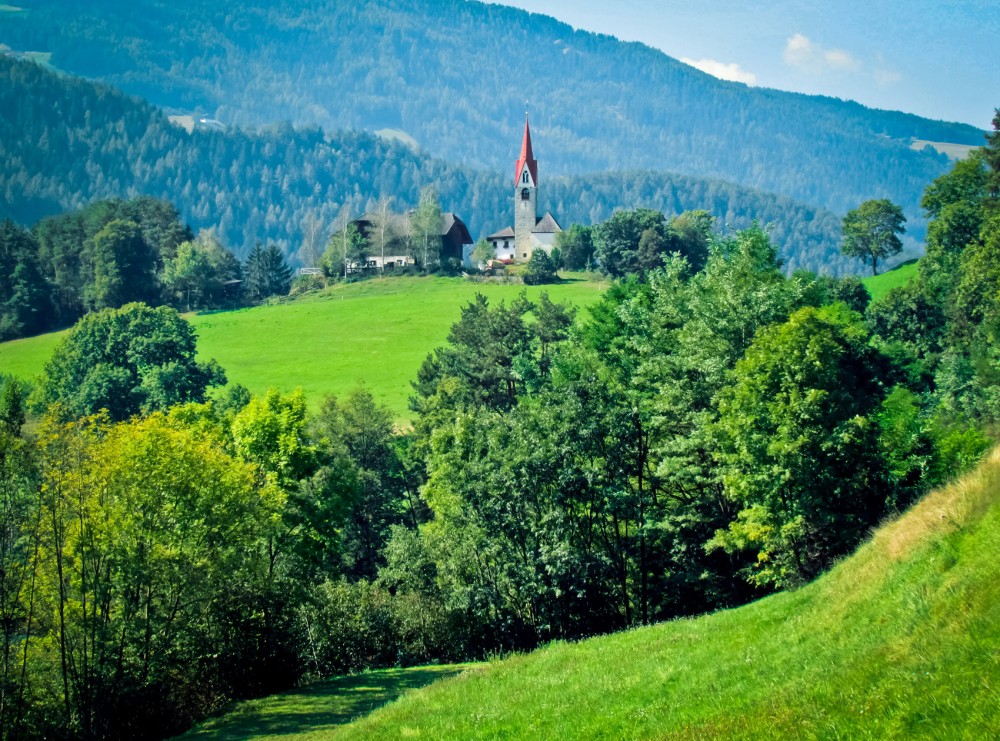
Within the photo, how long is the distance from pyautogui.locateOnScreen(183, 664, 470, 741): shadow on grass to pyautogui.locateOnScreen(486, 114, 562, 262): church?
404 ft

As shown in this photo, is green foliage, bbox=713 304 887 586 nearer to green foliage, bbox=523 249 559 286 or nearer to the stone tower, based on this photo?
green foliage, bbox=523 249 559 286

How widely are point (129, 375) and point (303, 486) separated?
39.0 meters

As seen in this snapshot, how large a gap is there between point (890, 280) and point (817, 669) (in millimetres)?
84899

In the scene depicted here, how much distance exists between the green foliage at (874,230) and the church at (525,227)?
169 ft

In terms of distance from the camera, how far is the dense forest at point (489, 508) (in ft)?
85.1

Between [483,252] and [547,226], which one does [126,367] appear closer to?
[483,252]

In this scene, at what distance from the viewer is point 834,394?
31141mm

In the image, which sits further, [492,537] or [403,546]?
[403,546]

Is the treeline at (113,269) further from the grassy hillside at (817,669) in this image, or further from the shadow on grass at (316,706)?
the grassy hillside at (817,669)

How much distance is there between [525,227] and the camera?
527 feet

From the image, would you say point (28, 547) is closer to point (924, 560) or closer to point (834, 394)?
point (924, 560)

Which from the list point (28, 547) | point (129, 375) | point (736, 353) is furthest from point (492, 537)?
point (129, 375)

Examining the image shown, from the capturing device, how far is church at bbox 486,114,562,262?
15538cm

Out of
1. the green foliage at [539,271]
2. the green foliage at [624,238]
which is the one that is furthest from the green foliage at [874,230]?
the green foliage at [539,271]
